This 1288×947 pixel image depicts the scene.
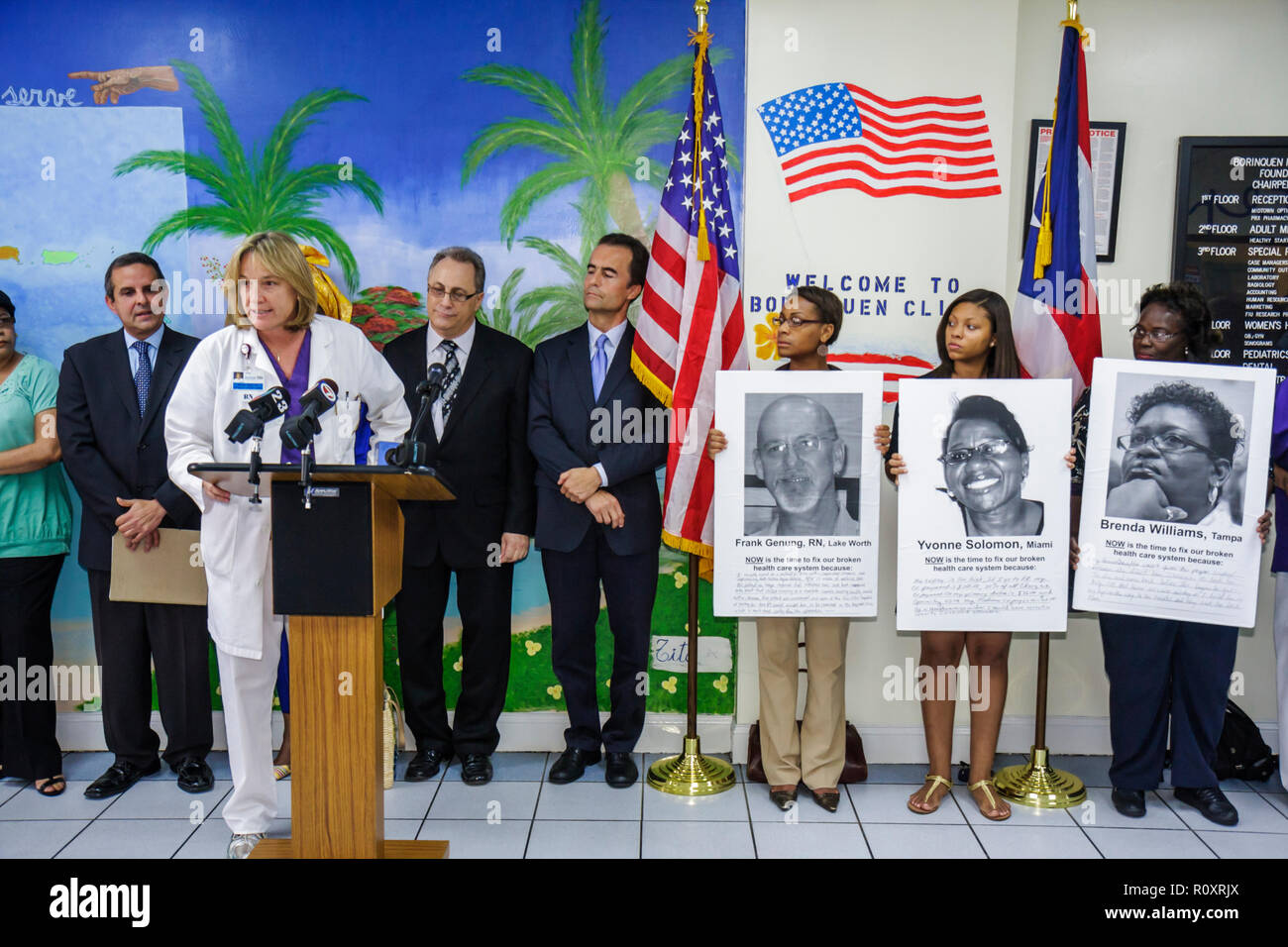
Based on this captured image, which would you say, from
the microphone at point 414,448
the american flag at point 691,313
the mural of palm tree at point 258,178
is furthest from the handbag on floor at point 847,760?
the mural of palm tree at point 258,178

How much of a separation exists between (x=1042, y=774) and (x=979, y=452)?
1389 mm

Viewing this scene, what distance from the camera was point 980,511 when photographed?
3.50m

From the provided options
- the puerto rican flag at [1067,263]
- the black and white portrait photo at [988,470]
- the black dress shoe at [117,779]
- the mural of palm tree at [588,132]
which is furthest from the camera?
the mural of palm tree at [588,132]

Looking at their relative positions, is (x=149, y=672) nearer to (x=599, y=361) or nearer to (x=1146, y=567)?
(x=599, y=361)

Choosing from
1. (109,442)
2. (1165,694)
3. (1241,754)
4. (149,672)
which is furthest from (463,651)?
(1241,754)

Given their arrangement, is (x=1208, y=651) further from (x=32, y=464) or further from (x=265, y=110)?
(x=32, y=464)

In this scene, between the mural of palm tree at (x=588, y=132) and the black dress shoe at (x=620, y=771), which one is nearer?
the black dress shoe at (x=620, y=771)

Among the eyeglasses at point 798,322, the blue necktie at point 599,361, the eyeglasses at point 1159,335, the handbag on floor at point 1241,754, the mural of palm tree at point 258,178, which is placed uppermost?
the mural of palm tree at point 258,178

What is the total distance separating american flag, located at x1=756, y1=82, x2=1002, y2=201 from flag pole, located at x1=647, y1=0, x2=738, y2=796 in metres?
0.40

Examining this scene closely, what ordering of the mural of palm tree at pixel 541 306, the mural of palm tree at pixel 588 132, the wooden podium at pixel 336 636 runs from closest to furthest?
the wooden podium at pixel 336 636 → the mural of palm tree at pixel 588 132 → the mural of palm tree at pixel 541 306

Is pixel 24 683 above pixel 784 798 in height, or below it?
above

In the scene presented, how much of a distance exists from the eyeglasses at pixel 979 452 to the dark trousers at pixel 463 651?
182 cm

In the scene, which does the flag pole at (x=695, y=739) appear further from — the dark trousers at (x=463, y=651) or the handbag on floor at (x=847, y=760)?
the dark trousers at (x=463, y=651)

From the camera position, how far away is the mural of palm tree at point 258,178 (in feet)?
13.4
